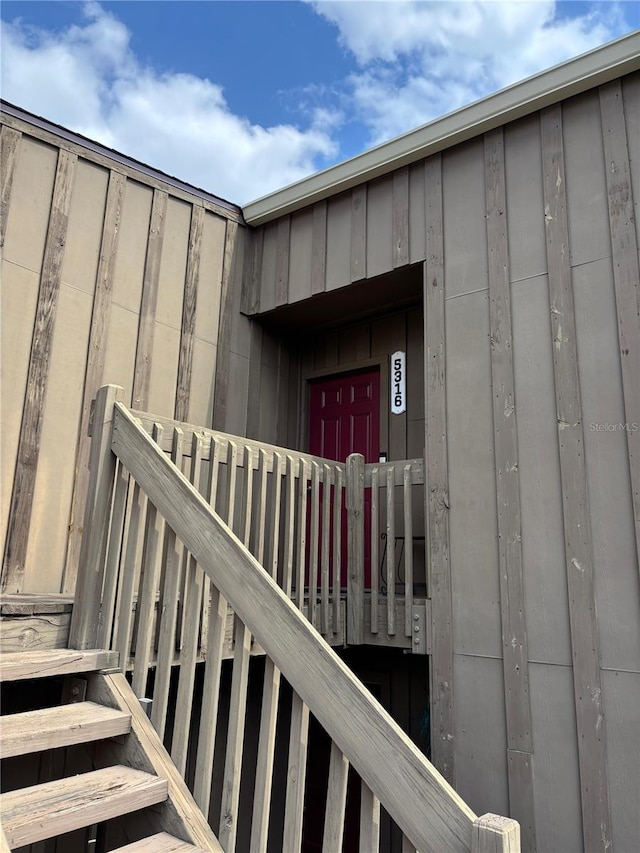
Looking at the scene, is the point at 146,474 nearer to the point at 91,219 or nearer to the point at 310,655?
the point at 310,655

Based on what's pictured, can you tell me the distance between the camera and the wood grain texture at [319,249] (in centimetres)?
450

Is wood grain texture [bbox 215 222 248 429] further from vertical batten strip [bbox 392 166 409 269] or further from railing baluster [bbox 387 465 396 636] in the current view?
railing baluster [bbox 387 465 396 636]

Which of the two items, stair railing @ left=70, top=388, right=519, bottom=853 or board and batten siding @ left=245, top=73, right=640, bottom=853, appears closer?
stair railing @ left=70, top=388, right=519, bottom=853

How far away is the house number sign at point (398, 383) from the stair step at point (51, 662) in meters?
3.08

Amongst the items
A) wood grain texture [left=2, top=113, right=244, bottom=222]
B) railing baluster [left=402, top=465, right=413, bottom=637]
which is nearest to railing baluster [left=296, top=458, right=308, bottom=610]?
railing baluster [left=402, top=465, right=413, bottom=637]

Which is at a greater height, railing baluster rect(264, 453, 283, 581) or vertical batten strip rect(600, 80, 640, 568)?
vertical batten strip rect(600, 80, 640, 568)

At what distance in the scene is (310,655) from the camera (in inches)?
65.6

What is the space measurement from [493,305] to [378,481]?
1288 millimetres

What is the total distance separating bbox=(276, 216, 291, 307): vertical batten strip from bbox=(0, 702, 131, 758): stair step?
3.40 m

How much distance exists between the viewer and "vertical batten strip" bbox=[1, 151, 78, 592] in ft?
11.2

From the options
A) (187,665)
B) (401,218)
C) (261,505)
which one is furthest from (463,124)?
(187,665)

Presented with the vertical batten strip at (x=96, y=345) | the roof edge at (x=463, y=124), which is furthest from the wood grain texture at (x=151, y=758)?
the roof edge at (x=463, y=124)

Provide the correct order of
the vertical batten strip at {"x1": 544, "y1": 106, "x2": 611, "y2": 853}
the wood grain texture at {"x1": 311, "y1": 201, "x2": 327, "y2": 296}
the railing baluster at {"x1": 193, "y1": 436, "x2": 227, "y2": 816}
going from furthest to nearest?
the wood grain texture at {"x1": 311, "y1": 201, "x2": 327, "y2": 296} < the vertical batten strip at {"x1": 544, "y1": 106, "x2": 611, "y2": 853} < the railing baluster at {"x1": 193, "y1": 436, "x2": 227, "y2": 816}

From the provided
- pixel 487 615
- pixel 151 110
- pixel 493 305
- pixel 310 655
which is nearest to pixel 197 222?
pixel 151 110
